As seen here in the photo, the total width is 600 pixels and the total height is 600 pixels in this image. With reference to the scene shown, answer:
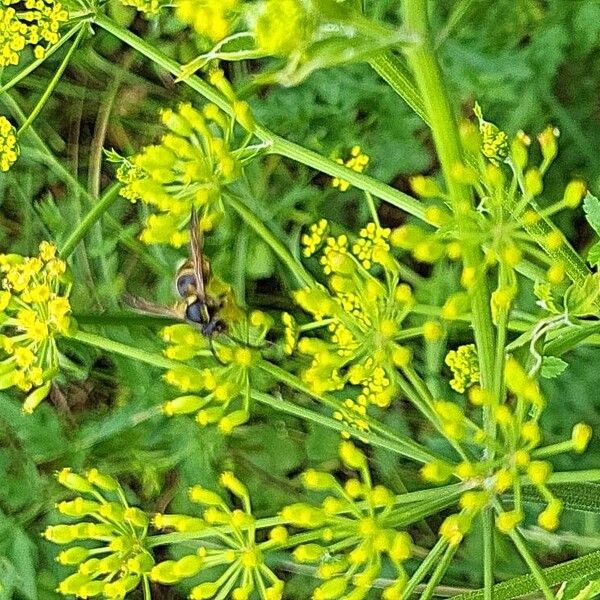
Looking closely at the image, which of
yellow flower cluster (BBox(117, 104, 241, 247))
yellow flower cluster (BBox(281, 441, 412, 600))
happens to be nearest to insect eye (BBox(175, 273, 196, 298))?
yellow flower cluster (BBox(117, 104, 241, 247))

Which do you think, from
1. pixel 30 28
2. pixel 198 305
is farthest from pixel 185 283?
pixel 30 28

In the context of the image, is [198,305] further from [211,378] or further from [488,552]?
[488,552]

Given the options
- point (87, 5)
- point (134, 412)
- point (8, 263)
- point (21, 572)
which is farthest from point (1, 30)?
A: point (21, 572)

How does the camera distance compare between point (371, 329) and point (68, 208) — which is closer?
point (371, 329)

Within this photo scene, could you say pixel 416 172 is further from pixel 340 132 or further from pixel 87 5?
pixel 87 5

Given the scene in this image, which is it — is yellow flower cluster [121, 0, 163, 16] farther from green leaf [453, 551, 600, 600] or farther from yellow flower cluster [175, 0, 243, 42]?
green leaf [453, 551, 600, 600]
